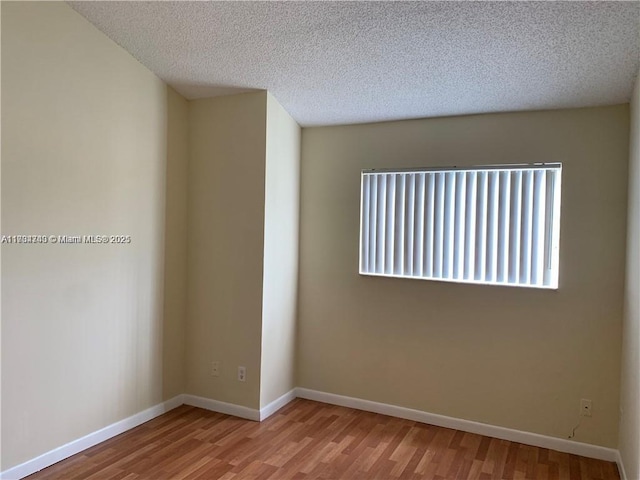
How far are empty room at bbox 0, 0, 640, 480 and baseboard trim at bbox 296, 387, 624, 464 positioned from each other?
0.02 metres

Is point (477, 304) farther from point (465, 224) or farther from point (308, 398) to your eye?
point (308, 398)

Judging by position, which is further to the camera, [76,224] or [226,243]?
[226,243]

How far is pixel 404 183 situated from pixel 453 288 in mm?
911

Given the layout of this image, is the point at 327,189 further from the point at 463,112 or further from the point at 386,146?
the point at 463,112

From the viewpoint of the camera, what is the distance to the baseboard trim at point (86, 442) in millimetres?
2439

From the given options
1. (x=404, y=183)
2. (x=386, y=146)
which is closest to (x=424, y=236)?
(x=404, y=183)

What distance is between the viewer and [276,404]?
11.5 ft

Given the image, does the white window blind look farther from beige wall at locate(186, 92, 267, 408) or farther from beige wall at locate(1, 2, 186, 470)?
beige wall at locate(1, 2, 186, 470)

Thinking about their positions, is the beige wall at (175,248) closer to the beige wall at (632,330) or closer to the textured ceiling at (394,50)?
the textured ceiling at (394,50)

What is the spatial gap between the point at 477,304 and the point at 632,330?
0.97 metres

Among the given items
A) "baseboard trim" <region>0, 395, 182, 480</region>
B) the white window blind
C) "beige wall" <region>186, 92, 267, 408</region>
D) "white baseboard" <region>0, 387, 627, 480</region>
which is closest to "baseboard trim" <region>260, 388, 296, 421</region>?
"white baseboard" <region>0, 387, 627, 480</region>

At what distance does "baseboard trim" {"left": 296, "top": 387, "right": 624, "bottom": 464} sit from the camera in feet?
9.38

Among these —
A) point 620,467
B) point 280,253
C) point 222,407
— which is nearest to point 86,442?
point 222,407

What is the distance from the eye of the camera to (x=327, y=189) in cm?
373
